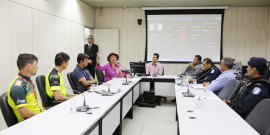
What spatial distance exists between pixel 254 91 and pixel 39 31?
4.24 metres

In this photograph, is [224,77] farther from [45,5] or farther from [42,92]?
[45,5]

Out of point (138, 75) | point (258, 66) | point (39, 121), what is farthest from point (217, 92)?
point (39, 121)

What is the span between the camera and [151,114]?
4.30m

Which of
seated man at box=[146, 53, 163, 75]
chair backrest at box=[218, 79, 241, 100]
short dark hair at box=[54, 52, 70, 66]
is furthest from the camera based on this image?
seated man at box=[146, 53, 163, 75]

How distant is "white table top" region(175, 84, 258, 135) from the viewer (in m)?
1.55

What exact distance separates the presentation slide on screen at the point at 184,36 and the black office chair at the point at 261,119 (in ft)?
18.2

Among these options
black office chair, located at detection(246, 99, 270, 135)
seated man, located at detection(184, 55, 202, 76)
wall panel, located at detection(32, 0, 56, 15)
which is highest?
wall panel, located at detection(32, 0, 56, 15)

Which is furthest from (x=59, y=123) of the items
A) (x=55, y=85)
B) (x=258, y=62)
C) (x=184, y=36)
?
(x=184, y=36)

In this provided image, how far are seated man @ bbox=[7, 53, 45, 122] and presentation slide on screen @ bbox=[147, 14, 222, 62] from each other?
561cm

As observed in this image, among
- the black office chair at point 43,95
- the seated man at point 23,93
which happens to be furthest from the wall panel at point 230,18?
the seated man at point 23,93

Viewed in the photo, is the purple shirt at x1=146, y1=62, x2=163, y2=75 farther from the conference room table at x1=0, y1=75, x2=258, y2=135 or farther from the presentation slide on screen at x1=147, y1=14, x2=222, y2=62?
the conference room table at x1=0, y1=75, x2=258, y2=135

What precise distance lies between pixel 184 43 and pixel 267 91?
5.25 metres

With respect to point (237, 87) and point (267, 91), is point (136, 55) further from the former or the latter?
point (267, 91)

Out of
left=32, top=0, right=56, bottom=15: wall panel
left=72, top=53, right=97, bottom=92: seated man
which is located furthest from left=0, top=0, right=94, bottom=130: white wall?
left=72, top=53, right=97, bottom=92: seated man
